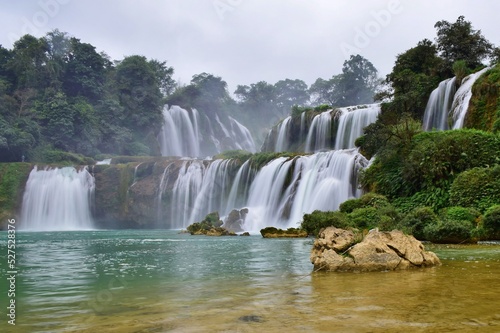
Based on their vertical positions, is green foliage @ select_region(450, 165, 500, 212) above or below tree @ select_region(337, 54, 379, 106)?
below

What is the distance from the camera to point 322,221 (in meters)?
19.4

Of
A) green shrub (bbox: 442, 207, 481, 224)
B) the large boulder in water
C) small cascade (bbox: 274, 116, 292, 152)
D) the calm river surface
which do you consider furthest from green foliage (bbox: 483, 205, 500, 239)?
small cascade (bbox: 274, 116, 292, 152)

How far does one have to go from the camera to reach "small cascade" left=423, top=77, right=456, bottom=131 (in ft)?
95.3

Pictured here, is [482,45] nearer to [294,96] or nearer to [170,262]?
[170,262]

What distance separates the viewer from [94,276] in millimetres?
8766

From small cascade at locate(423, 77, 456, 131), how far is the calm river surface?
21.6m

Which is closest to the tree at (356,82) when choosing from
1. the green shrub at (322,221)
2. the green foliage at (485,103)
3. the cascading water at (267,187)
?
the cascading water at (267,187)

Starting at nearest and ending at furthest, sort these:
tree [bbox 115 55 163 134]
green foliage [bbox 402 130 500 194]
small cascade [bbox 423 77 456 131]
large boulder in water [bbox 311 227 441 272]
→ 1. large boulder in water [bbox 311 227 441 272]
2. green foliage [bbox 402 130 500 194]
3. small cascade [bbox 423 77 456 131]
4. tree [bbox 115 55 163 134]

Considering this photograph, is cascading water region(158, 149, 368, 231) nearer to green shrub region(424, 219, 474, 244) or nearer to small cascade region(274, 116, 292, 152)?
small cascade region(274, 116, 292, 152)

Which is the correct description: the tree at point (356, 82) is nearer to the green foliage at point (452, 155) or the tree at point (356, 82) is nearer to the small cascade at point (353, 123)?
the small cascade at point (353, 123)

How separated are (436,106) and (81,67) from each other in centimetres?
4683

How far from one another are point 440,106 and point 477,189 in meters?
13.6

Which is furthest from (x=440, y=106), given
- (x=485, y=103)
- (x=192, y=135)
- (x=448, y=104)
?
(x=192, y=135)

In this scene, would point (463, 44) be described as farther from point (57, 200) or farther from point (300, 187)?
point (57, 200)
